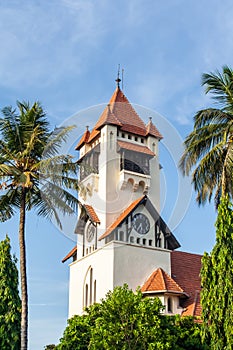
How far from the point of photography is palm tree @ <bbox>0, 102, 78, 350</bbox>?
20.9 m

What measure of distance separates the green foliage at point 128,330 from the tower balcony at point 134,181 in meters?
10.9

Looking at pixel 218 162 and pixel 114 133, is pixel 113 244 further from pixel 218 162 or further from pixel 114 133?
pixel 218 162

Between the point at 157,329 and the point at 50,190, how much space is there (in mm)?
7371

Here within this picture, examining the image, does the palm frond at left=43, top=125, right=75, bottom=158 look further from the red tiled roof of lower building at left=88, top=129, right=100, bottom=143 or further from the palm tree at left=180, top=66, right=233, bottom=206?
the red tiled roof of lower building at left=88, top=129, right=100, bottom=143

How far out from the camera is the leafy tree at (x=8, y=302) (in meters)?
25.8

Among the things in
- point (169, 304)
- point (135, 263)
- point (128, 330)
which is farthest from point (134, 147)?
point (128, 330)

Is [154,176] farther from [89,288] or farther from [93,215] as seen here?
[89,288]

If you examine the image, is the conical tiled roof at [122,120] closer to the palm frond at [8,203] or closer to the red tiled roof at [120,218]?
the red tiled roof at [120,218]

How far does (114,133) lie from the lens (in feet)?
114

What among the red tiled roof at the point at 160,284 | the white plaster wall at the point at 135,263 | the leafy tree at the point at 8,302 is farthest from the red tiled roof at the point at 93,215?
the leafy tree at the point at 8,302

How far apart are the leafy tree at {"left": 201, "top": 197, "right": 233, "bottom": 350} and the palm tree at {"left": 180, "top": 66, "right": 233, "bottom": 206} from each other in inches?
55.3

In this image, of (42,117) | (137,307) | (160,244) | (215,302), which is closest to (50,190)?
(42,117)

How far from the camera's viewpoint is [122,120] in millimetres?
36250

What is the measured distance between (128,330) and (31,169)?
7865 mm
